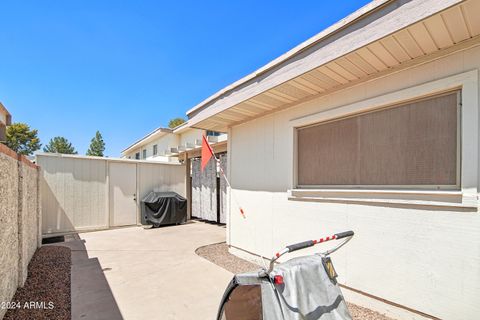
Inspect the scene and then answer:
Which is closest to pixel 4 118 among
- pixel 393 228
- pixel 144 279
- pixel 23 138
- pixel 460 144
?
pixel 144 279

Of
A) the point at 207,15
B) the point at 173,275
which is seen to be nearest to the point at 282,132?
the point at 173,275

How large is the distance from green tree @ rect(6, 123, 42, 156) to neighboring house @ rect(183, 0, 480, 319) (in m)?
36.3

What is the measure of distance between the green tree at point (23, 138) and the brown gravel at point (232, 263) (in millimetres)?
34198

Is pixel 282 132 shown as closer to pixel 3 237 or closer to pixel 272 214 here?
pixel 272 214

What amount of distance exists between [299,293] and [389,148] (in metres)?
2.14

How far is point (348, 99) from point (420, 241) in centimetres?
186

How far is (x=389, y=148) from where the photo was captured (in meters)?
2.87

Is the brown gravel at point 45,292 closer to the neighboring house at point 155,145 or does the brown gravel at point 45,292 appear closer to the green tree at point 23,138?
the neighboring house at point 155,145

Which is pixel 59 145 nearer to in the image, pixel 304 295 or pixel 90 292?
pixel 90 292

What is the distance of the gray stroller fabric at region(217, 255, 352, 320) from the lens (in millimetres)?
1443

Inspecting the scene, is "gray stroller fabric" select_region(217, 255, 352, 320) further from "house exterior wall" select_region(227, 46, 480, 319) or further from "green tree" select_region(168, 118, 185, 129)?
"green tree" select_region(168, 118, 185, 129)

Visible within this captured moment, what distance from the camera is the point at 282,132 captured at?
4.23 m

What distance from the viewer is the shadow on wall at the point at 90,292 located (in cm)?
296

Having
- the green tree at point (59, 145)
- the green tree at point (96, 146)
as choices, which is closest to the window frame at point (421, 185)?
the green tree at point (96, 146)
